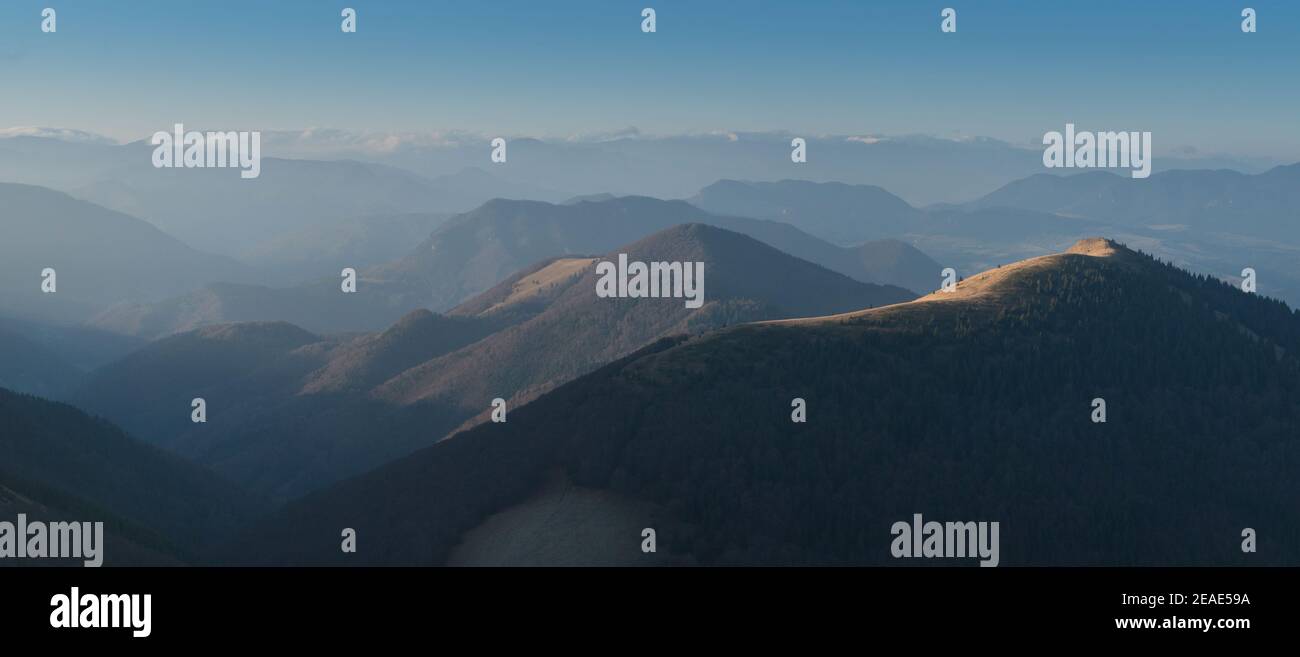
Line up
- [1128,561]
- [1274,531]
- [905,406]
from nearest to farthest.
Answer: [1128,561]
[1274,531]
[905,406]

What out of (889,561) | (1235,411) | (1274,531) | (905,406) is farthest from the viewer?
(1235,411)

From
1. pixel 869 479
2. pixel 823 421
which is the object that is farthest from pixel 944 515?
pixel 823 421

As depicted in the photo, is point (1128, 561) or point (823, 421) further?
point (823, 421)

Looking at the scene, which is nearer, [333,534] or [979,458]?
[979,458]

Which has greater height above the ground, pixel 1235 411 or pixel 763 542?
pixel 1235 411

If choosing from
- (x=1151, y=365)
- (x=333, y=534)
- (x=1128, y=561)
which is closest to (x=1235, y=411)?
(x=1151, y=365)

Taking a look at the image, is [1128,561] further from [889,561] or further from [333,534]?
[333,534]

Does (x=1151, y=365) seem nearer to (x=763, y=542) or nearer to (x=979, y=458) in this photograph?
(x=979, y=458)
